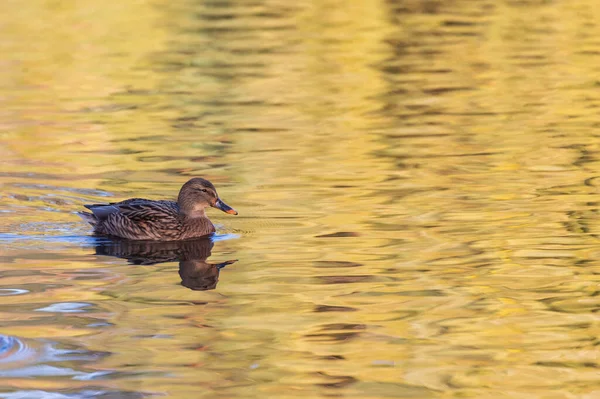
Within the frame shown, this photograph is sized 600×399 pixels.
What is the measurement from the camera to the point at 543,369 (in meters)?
7.61

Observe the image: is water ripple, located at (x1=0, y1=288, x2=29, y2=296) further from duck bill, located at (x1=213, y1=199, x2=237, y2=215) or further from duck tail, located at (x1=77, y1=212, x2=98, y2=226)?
duck bill, located at (x1=213, y1=199, x2=237, y2=215)

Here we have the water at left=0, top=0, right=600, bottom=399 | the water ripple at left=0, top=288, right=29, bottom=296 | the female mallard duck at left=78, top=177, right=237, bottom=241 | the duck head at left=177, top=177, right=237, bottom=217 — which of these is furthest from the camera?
the duck head at left=177, top=177, right=237, bottom=217

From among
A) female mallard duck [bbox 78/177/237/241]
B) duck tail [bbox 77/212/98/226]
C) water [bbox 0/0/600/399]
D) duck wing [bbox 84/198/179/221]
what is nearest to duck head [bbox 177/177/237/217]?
female mallard duck [bbox 78/177/237/241]

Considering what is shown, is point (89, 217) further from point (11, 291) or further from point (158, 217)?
point (11, 291)

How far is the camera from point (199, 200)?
11.9m

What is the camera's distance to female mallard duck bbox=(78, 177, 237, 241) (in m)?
11.5

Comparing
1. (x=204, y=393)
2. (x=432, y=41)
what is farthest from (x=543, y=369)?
(x=432, y=41)

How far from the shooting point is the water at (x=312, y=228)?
25.4 feet

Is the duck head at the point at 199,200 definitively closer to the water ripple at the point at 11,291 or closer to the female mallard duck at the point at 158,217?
the female mallard duck at the point at 158,217

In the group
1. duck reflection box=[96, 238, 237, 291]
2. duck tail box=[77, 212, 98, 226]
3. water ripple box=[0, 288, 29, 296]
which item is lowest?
duck reflection box=[96, 238, 237, 291]

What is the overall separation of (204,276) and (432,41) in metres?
18.9

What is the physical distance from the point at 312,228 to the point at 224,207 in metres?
0.90

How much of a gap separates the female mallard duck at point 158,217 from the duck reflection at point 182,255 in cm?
9

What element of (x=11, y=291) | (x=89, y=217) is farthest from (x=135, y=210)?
(x=11, y=291)
